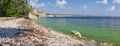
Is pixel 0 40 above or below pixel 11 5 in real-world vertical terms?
above

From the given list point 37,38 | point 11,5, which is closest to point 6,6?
point 11,5

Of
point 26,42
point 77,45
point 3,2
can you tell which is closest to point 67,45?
point 77,45

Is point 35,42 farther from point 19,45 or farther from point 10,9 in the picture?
point 10,9

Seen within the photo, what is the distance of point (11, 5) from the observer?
7131cm

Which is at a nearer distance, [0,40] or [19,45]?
[19,45]

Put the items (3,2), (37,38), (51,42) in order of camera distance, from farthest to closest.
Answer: (3,2)
(37,38)
(51,42)

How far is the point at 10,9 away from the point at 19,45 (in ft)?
177

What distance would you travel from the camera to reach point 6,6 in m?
71.2

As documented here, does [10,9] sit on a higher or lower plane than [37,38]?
lower

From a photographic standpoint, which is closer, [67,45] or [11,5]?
[67,45]

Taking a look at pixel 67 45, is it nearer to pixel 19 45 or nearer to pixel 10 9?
pixel 19 45

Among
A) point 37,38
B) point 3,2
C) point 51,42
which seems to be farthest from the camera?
point 3,2

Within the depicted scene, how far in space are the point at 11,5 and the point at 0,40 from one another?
52667 millimetres


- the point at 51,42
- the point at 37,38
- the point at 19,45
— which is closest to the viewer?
the point at 19,45
